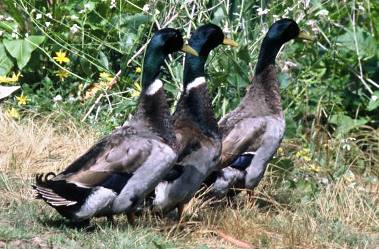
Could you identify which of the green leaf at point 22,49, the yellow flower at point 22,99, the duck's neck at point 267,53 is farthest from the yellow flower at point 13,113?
the duck's neck at point 267,53

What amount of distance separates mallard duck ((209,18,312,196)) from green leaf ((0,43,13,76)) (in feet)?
7.49

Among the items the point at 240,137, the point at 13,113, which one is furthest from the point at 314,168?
the point at 13,113

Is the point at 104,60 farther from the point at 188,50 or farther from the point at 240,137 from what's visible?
the point at 188,50

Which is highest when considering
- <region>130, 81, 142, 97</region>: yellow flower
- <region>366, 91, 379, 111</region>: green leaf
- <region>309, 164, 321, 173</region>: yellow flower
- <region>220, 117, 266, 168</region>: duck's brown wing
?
<region>130, 81, 142, 97</region>: yellow flower

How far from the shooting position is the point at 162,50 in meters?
7.27

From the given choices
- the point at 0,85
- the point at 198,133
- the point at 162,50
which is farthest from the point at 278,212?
the point at 0,85

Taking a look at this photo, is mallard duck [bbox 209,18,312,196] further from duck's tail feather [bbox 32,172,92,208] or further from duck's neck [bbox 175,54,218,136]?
duck's tail feather [bbox 32,172,92,208]

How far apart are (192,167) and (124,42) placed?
98.8 inches

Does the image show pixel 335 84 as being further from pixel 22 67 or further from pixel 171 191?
pixel 171 191

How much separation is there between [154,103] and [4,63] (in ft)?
9.54

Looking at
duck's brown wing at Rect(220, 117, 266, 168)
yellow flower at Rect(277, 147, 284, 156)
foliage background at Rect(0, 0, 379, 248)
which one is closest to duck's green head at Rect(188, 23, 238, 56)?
duck's brown wing at Rect(220, 117, 266, 168)

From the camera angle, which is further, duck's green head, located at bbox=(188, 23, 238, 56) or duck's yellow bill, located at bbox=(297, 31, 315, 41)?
duck's yellow bill, located at bbox=(297, 31, 315, 41)

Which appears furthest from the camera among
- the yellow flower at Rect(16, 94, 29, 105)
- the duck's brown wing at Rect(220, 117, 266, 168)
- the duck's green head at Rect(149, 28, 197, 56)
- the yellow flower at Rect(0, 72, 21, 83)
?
the yellow flower at Rect(0, 72, 21, 83)

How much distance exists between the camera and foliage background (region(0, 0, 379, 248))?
8945mm
